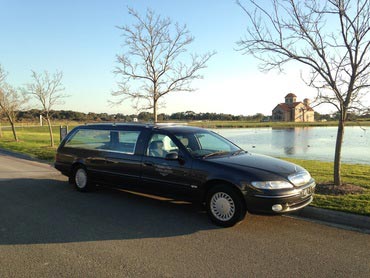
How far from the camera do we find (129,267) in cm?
402

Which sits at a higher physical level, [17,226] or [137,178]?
[137,178]

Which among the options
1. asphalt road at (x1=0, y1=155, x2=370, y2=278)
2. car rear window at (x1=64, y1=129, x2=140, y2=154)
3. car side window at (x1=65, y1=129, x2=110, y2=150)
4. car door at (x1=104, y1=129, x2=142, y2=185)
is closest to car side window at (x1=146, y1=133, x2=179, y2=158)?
car door at (x1=104, y1=129, x2=142, y2=185)

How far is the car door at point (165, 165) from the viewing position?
6074mm

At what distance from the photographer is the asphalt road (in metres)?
3.96

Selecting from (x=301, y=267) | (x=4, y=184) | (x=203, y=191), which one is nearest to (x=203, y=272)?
(x=301, y=267)

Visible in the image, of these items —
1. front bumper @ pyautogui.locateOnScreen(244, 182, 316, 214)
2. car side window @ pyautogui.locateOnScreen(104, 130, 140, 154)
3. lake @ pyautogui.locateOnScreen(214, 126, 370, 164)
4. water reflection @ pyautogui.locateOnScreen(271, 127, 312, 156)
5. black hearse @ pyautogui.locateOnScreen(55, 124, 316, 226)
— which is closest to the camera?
front bumper @ pyautogui.locateOnScreen(244, 182, 316, 214)

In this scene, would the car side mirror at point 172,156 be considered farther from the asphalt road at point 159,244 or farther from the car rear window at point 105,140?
the car rear window at point 105,140

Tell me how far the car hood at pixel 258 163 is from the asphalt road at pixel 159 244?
0.88m

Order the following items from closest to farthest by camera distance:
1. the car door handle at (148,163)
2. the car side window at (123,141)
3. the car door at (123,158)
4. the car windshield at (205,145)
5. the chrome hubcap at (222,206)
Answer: the chrome hubcap at (222,206)
the car windshield at (205,145)
the car door handle at (148,163)
the car door at (123,158)
the car side window at (123,141)

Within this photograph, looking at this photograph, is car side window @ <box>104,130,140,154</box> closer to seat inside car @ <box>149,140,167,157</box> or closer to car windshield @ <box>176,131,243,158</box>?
seat inside car @ <box>149,140,167,157</box>

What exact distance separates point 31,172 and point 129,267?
8.52 meters

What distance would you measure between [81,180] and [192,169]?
342cm

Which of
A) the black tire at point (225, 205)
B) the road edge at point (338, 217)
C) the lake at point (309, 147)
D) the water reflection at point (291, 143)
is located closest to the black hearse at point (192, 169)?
the black tire at point (225, 205)

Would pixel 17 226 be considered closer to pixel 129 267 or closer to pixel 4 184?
pixel 129 267
